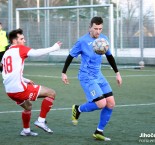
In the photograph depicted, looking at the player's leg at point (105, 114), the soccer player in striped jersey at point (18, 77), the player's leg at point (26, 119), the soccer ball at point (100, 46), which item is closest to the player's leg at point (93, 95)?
the player's leg at point (105, 114)

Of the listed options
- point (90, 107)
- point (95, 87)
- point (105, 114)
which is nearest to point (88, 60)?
point (95, 87)

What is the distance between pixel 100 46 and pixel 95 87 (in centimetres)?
61

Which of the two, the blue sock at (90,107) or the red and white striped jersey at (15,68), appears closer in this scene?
the red and white striped jersey at (15,68)

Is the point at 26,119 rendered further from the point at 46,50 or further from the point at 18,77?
the point at 46,50

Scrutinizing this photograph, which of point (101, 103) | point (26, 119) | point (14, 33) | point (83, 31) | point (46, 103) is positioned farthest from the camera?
point (83, 31)

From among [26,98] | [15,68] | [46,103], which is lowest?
[46,103]

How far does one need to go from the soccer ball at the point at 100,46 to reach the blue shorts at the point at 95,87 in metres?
0.41

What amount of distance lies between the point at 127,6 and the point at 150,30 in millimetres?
1813

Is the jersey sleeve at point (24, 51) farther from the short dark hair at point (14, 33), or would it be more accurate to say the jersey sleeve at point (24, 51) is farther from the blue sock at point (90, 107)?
the blue sock at point (90, 107)

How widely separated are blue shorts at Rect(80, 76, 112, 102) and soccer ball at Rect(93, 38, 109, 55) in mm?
409

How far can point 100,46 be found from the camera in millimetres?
7719

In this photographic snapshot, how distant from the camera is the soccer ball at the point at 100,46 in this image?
7750 millimetres

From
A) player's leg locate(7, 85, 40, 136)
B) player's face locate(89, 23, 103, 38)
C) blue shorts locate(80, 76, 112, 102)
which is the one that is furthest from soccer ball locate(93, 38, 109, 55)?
player's leg locate(7, 85, 40, 136)

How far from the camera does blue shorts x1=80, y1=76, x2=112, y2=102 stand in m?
7.72
